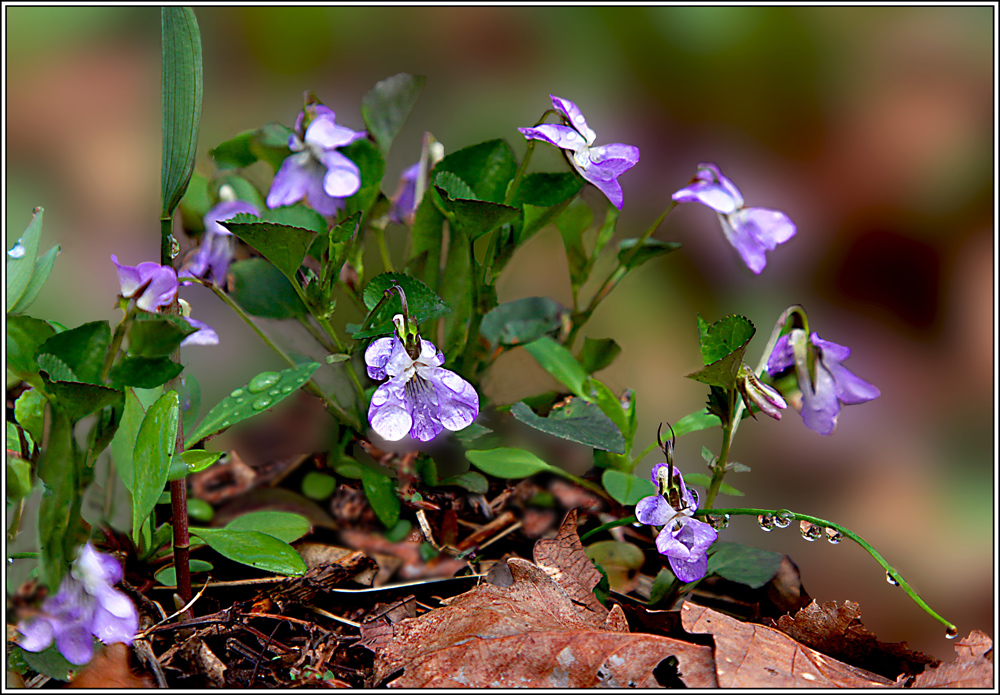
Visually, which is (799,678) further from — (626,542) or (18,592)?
(18,592)

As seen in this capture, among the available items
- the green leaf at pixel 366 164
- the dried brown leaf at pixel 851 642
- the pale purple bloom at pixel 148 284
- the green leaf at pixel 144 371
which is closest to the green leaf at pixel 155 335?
the green leaf at pixel 144 371

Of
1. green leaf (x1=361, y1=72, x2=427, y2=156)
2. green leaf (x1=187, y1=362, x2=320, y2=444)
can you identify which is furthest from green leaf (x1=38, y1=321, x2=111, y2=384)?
green leaf (x1=361, y1=72, x2=427, y2=156)

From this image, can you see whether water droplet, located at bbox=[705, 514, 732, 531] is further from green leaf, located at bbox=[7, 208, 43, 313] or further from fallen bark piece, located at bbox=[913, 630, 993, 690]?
green leaf, located at bbox=[7, 208, 43, 313]

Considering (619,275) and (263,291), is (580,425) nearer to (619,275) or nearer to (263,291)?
(619,275)

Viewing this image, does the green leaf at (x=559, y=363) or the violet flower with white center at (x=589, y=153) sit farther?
the green leaf at (x=559, y=363)

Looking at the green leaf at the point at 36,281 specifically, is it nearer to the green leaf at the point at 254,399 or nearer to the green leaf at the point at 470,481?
the green leaf at the point at 254,399

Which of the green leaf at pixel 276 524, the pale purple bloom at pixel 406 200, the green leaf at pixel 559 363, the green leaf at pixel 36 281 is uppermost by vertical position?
the green leaf at pixel 36 281
